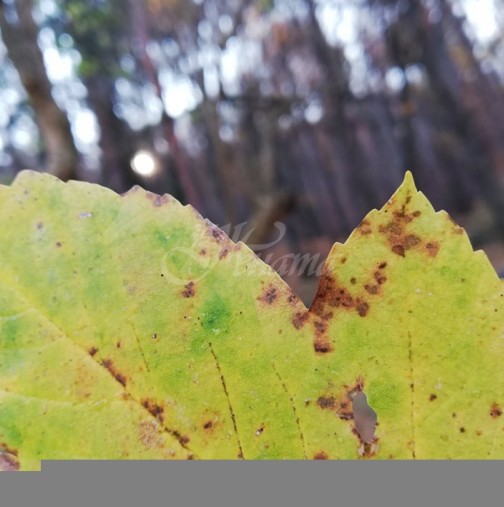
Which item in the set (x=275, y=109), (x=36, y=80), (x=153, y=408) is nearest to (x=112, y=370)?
(x=153, y=408)

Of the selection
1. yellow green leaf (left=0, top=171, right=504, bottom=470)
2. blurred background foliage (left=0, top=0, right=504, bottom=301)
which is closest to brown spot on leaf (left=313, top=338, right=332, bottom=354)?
yellow green leaf (left=0, top=171, right=504, bottom=470)

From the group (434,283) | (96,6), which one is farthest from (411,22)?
(434,283)

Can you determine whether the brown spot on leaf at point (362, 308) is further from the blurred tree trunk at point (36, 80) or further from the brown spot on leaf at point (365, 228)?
the blurred tree trunk at point (36, 80)

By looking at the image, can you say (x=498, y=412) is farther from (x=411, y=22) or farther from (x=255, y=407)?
(x=411, y=22)

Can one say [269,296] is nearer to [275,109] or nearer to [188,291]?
[188,291]

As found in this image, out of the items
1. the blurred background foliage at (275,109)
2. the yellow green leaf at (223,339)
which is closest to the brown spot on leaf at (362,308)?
the yellow green leaf at (223,339)
